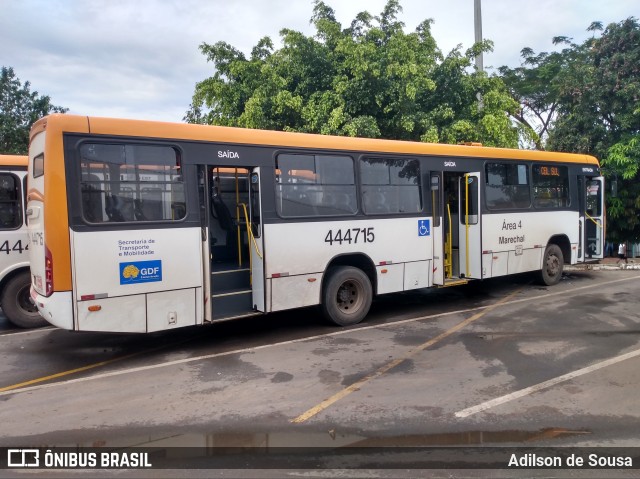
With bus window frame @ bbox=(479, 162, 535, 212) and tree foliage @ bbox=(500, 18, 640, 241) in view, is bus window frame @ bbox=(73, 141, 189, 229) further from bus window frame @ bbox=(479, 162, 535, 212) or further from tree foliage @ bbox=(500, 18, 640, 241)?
tree foliage @ bbox=(500, 18, 640, 241)

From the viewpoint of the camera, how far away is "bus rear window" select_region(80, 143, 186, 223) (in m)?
6.07

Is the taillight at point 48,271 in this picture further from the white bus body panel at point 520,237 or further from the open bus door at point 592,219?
the open bus door at point 592,219

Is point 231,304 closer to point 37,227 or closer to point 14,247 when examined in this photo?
point 37,227

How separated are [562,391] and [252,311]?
4149 mm

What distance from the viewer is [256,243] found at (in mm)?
7391

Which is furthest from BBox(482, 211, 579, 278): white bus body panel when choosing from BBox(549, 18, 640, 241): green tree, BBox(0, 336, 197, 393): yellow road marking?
BBox(0, 336, 197, 393): yellow road marking

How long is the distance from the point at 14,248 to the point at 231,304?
404cm

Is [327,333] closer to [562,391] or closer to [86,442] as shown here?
[562,391]

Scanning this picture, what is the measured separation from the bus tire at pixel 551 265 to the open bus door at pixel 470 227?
107 inches

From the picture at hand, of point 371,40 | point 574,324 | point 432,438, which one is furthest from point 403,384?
point 371,40

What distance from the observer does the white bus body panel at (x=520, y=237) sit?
1018 cm

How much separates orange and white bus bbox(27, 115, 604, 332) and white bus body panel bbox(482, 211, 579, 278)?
4 cm

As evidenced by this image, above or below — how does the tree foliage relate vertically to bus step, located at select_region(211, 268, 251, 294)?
above

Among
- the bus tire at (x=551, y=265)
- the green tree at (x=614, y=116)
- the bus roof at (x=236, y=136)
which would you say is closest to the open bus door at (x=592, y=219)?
the bus tire at (x=551, y=265)
